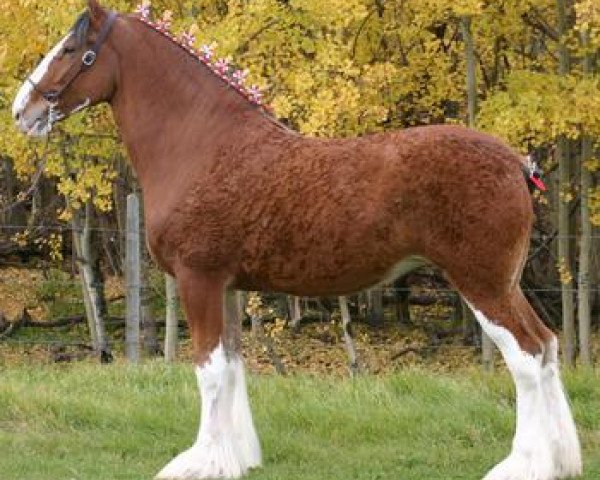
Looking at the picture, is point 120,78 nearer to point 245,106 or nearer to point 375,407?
point 245,106

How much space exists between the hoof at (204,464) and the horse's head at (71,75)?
1.89m

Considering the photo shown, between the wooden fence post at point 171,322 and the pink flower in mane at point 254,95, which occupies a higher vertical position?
the pink flower in mane at point 254,95

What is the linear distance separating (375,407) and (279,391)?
0.77m

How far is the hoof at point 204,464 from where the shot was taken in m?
5.65

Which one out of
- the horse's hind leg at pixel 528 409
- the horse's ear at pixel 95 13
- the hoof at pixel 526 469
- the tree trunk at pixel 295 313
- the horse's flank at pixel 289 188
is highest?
the horse's ear at pixel 95 13

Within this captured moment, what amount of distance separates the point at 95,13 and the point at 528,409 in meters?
3.04

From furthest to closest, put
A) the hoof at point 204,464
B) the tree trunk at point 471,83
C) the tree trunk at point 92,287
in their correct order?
the tree trunk at point 92,287 → the tree trunk at point 471,83 → the hoof at point 204,464

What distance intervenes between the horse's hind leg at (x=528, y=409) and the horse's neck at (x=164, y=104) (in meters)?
1.64

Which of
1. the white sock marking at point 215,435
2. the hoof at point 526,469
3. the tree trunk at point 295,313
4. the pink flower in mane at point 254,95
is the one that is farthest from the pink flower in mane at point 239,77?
the tree trunk at point 295,313

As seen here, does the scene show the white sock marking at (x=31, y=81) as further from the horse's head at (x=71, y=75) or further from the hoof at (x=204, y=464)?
the hoof at (x=204, y=464)

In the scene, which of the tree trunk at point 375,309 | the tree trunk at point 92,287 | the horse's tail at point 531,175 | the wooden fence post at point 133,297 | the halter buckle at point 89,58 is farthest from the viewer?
the tree trunk at point 375,309

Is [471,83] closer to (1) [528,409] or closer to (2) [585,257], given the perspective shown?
(2) [585,257]

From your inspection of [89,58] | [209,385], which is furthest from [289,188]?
[89,58]

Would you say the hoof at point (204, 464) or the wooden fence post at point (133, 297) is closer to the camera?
the hoof at point (204, 464)
